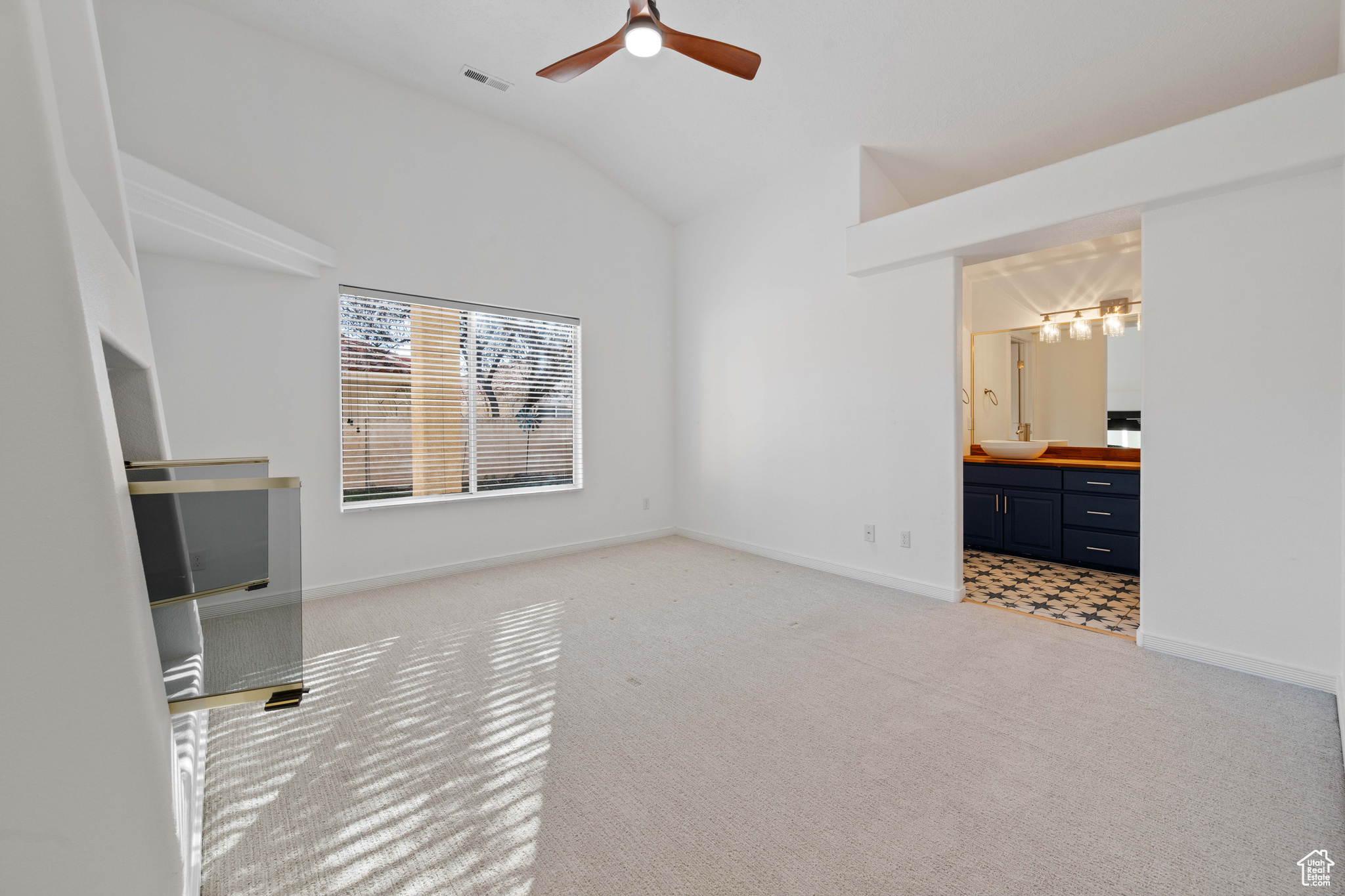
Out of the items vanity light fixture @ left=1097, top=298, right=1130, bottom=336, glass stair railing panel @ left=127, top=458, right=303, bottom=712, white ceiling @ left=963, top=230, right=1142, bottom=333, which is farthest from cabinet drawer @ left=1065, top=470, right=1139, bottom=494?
glass stair railing panel @ left=127, top=458, right=303, bottom=712

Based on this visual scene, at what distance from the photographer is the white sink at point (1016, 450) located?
15.5ft

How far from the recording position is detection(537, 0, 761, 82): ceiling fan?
2.53 m

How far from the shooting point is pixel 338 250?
3736 mm

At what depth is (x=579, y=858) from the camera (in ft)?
4.90

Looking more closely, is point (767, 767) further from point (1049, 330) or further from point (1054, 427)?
point (1049, 330)

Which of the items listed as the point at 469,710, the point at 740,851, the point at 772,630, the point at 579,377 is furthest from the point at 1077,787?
the point at 579,377

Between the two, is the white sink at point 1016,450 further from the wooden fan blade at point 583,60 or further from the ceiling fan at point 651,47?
the wooden fan blade at point 583,60

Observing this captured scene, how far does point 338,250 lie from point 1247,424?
5.14 meters

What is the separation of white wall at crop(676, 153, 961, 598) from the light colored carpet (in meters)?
1.03

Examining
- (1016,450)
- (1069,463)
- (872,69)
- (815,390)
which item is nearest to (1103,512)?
(1069,463)

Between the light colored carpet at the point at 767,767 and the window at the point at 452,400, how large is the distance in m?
1.33

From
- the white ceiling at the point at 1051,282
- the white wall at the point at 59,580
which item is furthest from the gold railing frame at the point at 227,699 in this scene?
the white ceiling at the point at 1051,282

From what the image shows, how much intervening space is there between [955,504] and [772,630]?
58.3 inches

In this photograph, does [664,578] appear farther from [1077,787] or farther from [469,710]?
[1077,787]
